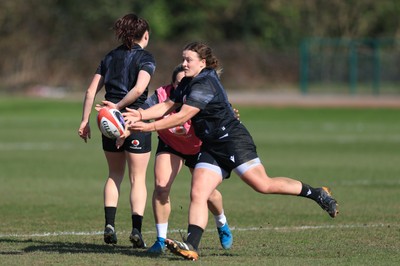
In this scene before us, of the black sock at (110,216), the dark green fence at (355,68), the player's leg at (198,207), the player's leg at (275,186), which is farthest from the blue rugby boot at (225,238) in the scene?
the dark green fence at (355,68)

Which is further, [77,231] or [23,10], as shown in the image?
[23,10]

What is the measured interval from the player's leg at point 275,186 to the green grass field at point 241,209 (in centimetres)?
49

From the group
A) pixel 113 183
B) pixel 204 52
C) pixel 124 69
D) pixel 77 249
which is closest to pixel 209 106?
pixel 204 52

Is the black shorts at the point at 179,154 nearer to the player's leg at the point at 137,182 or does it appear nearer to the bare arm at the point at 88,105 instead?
the player's leg at the point at 137,182

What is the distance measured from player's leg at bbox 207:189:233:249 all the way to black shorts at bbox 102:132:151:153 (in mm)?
818

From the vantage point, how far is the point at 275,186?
28.9 ft

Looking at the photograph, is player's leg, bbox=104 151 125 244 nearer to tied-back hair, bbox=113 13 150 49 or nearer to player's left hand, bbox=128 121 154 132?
tied-back hair, bbox=113 13 150 49

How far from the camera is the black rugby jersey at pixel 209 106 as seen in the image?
8.63 m

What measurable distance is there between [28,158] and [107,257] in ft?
39.9

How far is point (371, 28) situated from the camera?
60.2m

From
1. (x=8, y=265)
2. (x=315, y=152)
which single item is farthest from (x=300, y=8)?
(x=8, y=265)

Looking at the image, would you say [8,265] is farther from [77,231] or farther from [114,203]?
[77,231]

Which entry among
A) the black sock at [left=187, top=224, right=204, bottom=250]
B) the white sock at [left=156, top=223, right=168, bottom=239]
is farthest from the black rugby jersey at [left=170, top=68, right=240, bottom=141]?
the white sock at [left=156, top=223, right=168, bottom=239]

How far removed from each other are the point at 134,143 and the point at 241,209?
11.7 ft
